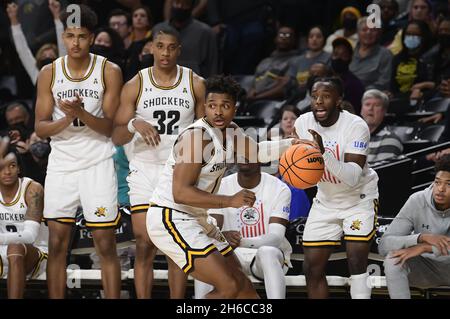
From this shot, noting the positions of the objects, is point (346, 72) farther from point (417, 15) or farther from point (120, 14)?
point (120, 14)

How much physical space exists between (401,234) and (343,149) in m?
0.68

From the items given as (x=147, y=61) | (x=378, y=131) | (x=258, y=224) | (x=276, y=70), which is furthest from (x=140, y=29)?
(x=258, y=224)

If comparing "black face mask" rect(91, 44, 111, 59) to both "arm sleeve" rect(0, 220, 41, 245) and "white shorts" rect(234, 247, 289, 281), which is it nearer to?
"arm sleeve" rect(0, 220, 41, 245)

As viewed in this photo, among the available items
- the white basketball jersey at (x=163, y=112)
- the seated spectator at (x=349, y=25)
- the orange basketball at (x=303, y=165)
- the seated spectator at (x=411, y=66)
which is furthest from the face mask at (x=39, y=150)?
the seated spectator at (x=411, y=66)

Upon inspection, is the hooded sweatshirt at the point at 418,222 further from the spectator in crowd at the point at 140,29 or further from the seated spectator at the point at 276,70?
the spectator in crowd at the point at 140,29

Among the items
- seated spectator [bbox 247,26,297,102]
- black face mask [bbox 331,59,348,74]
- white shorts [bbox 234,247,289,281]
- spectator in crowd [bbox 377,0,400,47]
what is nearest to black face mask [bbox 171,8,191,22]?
seated spectator [bbox 247,26,297,102]

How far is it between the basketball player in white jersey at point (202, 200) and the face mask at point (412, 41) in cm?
409

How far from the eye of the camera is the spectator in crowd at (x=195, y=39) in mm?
10156

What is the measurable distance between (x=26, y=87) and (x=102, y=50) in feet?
7.09

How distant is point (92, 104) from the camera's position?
7.11 m

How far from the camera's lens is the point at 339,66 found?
9555 millimetres

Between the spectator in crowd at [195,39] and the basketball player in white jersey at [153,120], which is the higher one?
the spectator in crowd at [195,39]

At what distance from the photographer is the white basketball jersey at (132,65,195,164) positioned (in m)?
7.13

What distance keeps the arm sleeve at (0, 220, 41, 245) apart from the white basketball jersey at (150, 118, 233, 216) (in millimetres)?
1265
